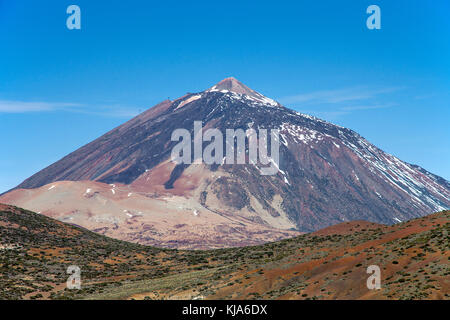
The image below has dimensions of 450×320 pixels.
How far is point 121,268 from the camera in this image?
84.6 m

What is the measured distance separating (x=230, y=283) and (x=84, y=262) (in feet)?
112

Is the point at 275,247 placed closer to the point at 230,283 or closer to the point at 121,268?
the point at 121,268

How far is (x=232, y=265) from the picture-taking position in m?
73.5

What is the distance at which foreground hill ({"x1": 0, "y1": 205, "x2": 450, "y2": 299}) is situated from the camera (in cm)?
4806

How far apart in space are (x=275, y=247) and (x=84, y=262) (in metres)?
29.1

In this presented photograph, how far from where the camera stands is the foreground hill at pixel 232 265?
48062 millimetres

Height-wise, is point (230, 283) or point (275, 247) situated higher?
point (275, 247)
